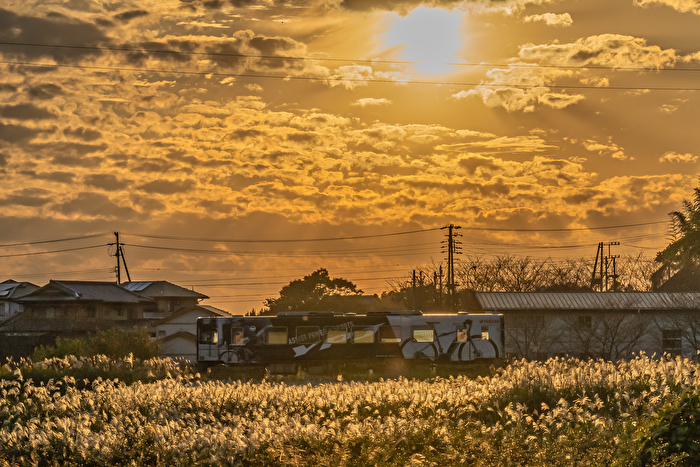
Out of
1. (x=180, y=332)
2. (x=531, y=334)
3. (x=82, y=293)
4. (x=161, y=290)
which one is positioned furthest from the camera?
(x=161, y=290)

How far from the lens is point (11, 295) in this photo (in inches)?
3162

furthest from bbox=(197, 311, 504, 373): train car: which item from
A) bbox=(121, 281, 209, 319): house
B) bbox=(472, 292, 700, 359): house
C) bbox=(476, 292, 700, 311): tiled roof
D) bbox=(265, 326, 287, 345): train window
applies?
bbox=(121, 281, 209, 319): house

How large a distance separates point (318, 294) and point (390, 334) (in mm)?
53925

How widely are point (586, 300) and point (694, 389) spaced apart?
40607 millimetres

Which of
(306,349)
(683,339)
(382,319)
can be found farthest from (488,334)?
(683,339)

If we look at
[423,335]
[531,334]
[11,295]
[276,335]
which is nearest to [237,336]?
[276,335]

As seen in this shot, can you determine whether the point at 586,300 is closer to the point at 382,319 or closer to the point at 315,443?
the point at 382,319

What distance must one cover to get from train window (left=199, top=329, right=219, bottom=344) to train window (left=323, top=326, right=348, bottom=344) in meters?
5.54

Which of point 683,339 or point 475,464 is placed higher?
point 475,464

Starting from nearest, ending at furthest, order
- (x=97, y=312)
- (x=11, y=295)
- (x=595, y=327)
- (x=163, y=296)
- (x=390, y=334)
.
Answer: (x=390, y=334) < (x=595, y=327) < (x=97, y=312) < (x=11, y=295) < (x=163, y=296)

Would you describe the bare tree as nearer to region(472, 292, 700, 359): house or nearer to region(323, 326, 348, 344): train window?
region(472, 292, 700, 359): house

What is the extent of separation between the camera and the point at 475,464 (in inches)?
369

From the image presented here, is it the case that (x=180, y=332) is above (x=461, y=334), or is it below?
below

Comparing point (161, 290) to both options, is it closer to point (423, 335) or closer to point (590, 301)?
point (590, 301)
